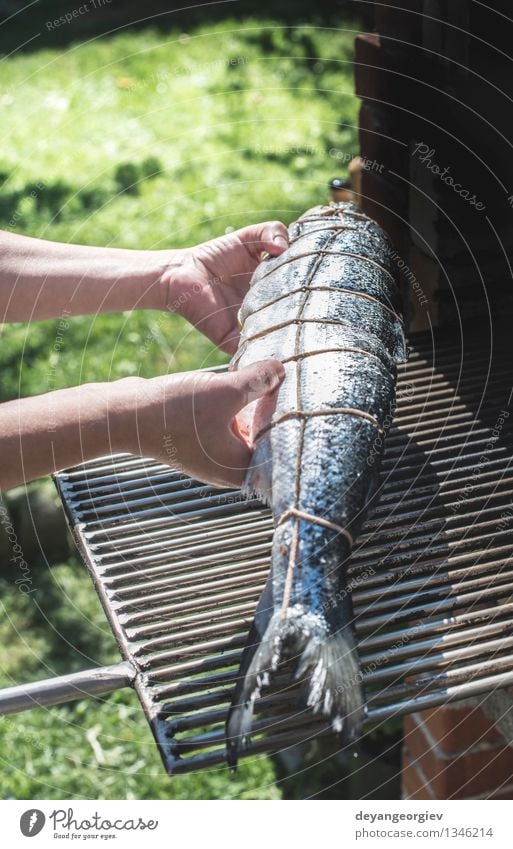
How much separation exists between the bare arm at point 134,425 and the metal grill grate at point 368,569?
14 centimetres

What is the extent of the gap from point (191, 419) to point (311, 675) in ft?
1.20

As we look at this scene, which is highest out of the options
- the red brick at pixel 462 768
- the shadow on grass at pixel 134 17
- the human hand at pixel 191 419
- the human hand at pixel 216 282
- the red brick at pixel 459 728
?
the shadow on grass at pixel 134 17

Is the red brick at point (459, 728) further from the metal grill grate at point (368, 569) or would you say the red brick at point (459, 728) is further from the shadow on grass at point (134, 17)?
the shadow on grass at point (134, 17)

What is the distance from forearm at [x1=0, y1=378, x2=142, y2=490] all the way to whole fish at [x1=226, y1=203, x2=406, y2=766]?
0.17 meters

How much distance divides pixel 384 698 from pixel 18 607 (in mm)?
1432

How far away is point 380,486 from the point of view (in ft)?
4.08

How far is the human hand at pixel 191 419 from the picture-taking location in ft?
3.64

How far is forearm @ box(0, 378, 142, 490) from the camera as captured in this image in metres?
1.08

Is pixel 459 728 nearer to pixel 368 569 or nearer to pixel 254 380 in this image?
pixel 368 569

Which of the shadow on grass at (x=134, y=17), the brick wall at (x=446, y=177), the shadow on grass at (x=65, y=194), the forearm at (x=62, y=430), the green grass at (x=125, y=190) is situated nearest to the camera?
the forearm at (x=62, y=430)

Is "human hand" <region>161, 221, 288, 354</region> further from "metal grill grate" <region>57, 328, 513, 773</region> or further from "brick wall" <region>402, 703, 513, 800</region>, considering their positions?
"brick wall" <region>402, 703, 513, 800</region>

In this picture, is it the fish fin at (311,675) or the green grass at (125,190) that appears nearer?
the fish fin at (311,675)

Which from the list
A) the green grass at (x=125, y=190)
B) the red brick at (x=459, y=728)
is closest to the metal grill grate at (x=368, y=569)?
the red brick at (x=459, y=728)
